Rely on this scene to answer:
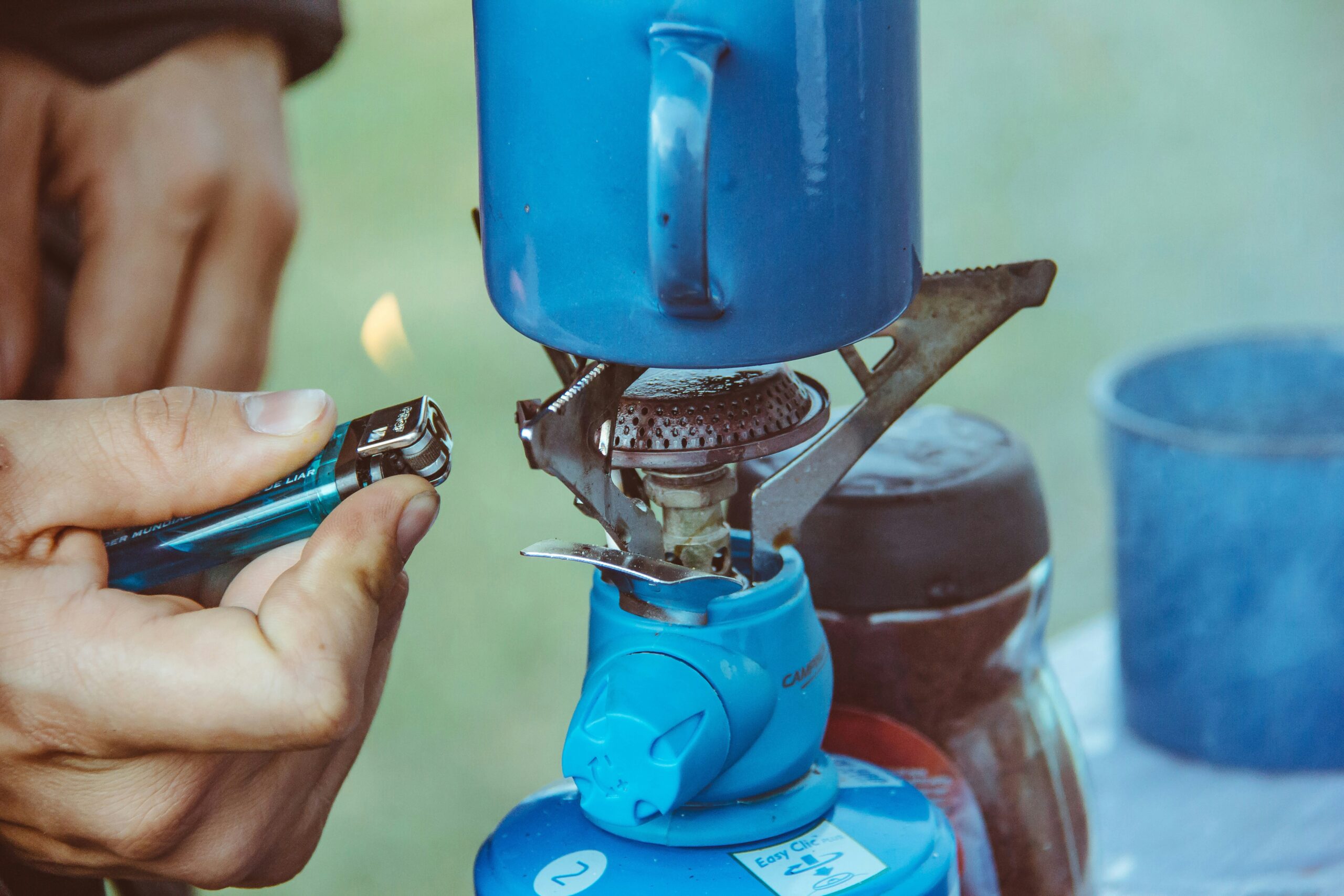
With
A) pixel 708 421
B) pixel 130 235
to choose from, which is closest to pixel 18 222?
pixel 130 235

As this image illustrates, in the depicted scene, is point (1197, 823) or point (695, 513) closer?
point (695, 513)

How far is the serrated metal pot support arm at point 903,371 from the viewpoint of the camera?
0.63 m

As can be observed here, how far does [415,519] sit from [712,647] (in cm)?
15

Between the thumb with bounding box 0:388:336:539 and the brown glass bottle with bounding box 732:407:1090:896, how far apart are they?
0.33m

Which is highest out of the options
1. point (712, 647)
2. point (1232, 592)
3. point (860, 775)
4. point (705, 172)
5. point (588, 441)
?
point (705, 172)

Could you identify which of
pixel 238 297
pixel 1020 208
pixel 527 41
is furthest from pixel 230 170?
pixel 1020 208

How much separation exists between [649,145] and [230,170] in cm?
54

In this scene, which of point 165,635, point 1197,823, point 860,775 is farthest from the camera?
point 1197,823

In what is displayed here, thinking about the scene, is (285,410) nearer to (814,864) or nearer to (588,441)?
(588,441)

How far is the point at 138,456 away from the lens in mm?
591

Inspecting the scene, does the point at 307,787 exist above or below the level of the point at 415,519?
below

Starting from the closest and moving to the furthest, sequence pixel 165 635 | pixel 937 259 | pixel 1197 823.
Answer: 1. pixel 165 635
2. pixel 1197 823
3. pixel 937 259

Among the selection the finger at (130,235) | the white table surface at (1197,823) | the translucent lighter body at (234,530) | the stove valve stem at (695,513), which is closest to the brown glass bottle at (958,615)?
the white table surface at (1197,823)

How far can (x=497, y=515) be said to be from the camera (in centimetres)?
237
